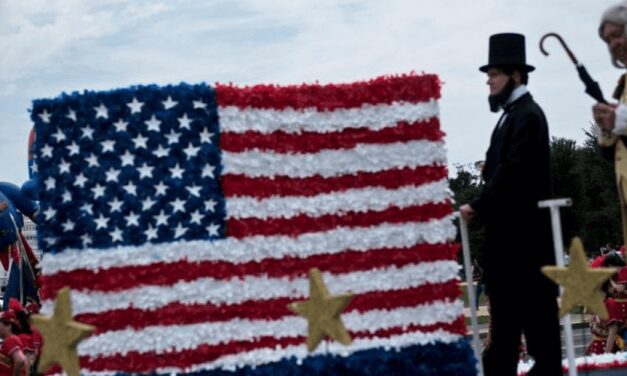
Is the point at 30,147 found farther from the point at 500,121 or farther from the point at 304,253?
the point at 500,121

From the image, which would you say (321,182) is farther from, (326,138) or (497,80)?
(497,80)

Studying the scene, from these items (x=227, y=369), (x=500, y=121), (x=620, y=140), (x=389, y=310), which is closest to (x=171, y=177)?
(x=227, y=369)

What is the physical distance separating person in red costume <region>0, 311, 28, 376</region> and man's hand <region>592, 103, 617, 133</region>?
513cm

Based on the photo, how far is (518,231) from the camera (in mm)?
5199

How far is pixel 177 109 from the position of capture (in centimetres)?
524

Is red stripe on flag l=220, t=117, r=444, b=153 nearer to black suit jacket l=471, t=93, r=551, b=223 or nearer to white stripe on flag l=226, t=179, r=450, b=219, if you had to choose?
white stripe on flag l=226, t=179, r=450, b=219

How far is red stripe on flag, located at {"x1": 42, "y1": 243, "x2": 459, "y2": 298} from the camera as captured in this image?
5121 millimetres

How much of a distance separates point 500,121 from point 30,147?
13.4ft

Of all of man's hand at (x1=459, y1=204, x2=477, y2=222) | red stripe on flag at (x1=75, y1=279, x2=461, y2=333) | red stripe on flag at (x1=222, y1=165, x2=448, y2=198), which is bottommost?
red stripe on flag at (x1=75, y1=279, x2=461, y2=333)

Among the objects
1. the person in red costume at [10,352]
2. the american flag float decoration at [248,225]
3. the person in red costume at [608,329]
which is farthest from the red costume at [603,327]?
the person in red costume at [10,352]

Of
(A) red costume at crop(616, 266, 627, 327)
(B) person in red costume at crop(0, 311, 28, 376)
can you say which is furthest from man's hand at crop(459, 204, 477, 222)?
(A) red costume at crop(616, 266, 627, 327)

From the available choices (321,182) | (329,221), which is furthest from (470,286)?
(321,182)

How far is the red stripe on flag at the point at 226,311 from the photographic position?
201 inches

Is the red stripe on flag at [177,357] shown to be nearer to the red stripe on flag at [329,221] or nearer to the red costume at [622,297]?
the red stripe on flag at [329,221]
